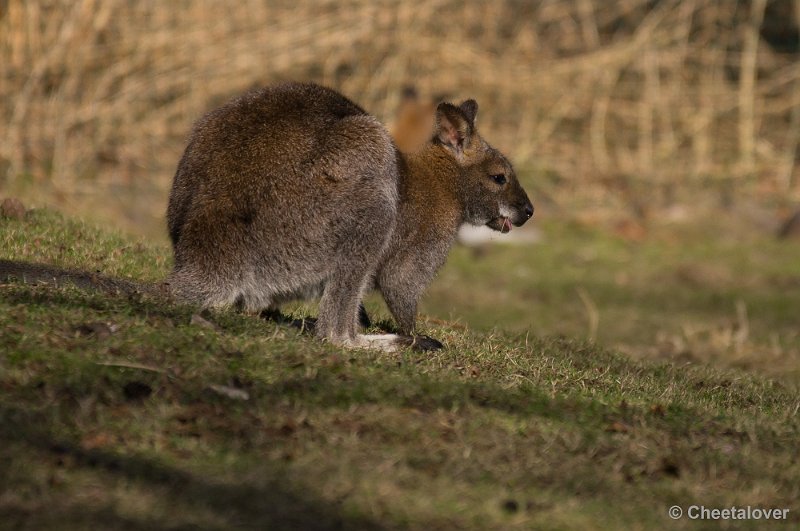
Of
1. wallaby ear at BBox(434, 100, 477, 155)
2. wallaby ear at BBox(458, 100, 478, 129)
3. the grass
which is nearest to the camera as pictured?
the grass

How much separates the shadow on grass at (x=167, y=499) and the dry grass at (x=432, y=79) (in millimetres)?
7413

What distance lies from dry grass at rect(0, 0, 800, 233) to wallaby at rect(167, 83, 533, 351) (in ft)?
18.9

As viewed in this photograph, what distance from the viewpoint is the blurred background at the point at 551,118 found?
1093cm

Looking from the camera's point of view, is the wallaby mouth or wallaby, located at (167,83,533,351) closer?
wallaby, located at (167,83,533,351)

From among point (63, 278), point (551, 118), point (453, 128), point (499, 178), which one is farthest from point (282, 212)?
point (551, 118)

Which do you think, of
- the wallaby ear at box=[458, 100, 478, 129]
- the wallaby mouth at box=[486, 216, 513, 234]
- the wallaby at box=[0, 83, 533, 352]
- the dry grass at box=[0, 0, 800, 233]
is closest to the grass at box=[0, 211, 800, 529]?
the wallaby at box=[0, 83, 533, 352]

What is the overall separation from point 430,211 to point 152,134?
23.4 feet

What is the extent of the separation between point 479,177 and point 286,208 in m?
1.56

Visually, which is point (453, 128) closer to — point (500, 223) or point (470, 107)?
point (470, 107)

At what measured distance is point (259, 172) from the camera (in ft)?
17.7

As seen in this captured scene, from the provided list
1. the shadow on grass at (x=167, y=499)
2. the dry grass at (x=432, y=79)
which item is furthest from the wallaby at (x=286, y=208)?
the dry grass at (x=432, y=79)

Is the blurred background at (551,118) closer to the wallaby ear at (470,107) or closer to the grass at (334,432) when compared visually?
the wallaby ear at (470,107)

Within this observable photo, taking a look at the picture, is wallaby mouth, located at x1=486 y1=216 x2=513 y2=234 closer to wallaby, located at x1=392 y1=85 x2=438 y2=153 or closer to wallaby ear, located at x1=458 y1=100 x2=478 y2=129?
wallaby ear, located at x1=458 y1=100 x2=478 y2=129

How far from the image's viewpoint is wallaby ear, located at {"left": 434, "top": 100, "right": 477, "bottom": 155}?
6430 mm
